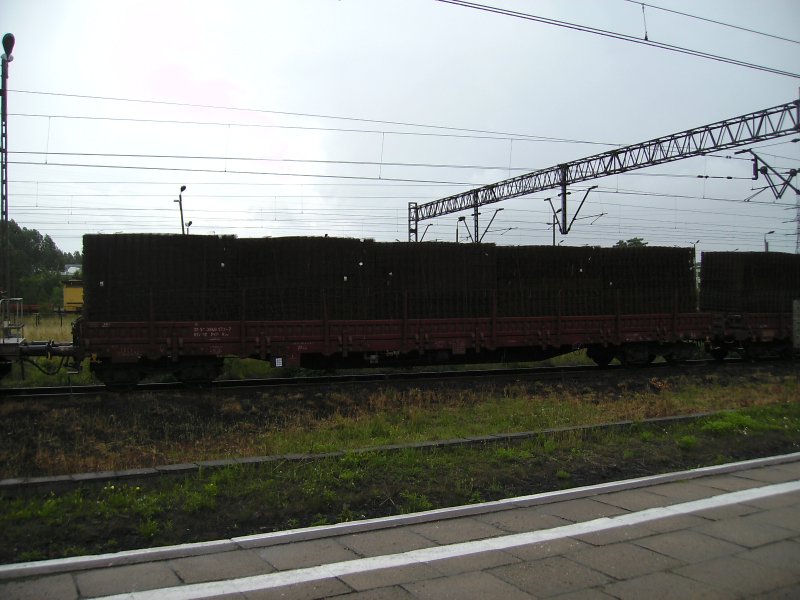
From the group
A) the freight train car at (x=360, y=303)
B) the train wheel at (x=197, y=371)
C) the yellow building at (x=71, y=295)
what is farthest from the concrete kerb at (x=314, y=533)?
the yellow building at (x=71, y=295)

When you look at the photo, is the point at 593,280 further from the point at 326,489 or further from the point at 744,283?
the point at 326,489

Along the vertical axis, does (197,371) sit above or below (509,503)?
above

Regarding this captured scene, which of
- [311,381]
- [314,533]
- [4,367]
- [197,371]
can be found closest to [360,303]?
[311,381]

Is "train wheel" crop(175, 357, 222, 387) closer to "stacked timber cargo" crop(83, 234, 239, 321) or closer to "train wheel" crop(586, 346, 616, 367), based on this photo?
"stacked timber cargo" crop(83, 234, 239, 321)

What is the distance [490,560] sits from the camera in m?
4.24

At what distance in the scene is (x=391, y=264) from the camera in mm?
14336

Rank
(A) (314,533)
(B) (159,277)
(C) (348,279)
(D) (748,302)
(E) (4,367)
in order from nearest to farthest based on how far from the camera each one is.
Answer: (A) (314,533), (E) (4,367), (B) (159,277), (C) (348,279), (D) (748,302)

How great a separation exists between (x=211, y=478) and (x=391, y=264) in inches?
358

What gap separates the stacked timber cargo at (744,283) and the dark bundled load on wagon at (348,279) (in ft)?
13.0

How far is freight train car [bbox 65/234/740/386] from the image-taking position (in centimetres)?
1269

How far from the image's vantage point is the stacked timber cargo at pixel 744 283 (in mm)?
19516

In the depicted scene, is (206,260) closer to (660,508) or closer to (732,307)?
(660,508)

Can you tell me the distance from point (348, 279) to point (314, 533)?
9.59m

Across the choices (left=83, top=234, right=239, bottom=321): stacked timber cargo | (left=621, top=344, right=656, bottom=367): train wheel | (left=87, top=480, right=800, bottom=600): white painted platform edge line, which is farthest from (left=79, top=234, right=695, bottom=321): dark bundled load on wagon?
(left=87, top=480, right=800, bottom=600): white painted platform edge line
